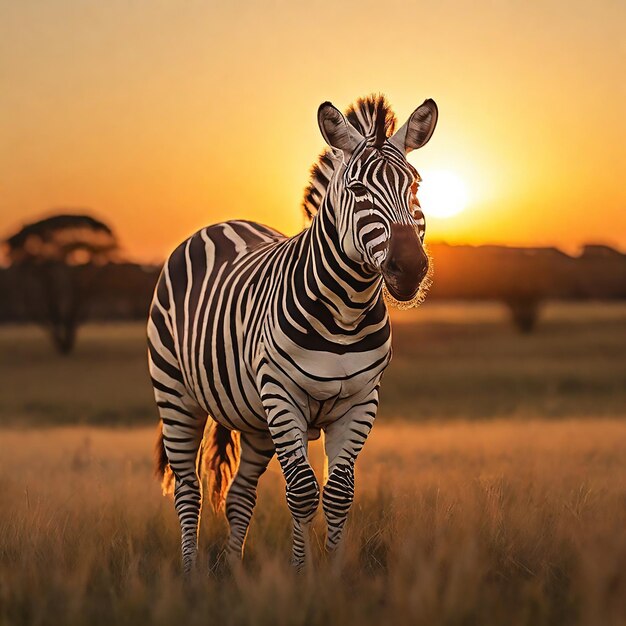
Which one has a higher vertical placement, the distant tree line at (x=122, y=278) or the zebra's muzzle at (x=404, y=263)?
the zebra's muzzle at (x=404, y=263)

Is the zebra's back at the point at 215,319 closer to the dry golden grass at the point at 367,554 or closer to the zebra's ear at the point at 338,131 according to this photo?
the dry golden grass at the point at 367,554

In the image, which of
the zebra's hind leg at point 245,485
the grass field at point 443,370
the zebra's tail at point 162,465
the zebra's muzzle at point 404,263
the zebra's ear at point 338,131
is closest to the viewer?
the zebra's muzzle at point 404,263

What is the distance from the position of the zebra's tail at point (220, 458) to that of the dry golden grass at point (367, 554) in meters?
0.28

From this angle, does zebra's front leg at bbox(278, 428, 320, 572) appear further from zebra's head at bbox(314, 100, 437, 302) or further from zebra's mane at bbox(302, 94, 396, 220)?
zebra's mane at bbox(302, 94, 396, 220)

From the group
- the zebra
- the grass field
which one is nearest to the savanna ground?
the zebra

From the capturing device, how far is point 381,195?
16.2 ft

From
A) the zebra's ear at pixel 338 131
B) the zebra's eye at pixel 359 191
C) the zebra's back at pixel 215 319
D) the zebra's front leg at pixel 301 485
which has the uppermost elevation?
the zebra's ear at pixel 338 131

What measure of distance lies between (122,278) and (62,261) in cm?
381

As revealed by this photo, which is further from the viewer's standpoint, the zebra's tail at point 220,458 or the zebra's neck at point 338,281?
the zebra's tail at point 220,458

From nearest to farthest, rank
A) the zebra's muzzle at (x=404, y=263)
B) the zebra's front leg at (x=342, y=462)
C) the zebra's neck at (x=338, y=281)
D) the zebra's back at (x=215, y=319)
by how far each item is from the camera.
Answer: the zebra's muzzle at (x=404, y=263)
the zebra's neck at (x=338, y=281)
the zebra's front leg at (x=342, y=462)
the zebra's back at (x=215, y=319)

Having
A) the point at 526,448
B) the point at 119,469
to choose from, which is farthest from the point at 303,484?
the point at 526,448

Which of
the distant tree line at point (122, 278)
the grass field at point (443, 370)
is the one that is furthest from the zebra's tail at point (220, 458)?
the distant tree line at point (122, 278)

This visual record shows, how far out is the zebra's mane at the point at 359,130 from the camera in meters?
5.33

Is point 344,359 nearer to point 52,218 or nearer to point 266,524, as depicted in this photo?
point 266,524
